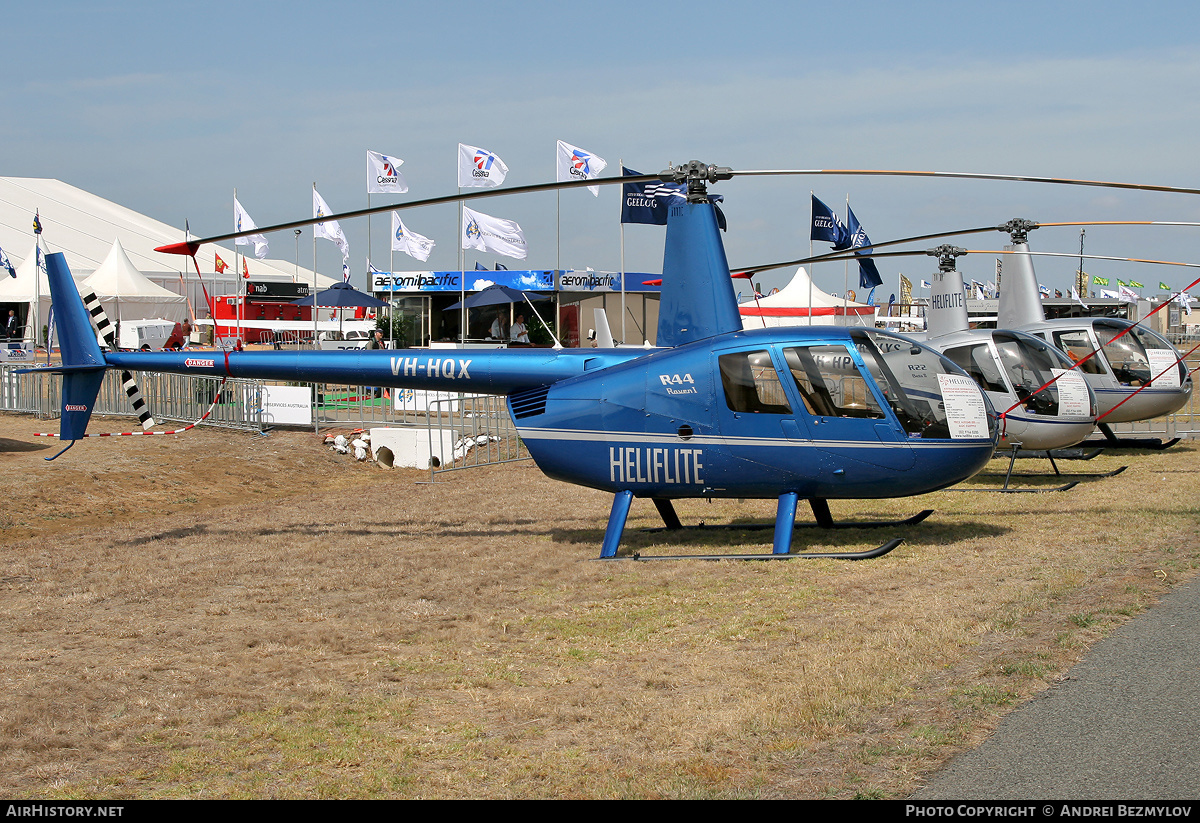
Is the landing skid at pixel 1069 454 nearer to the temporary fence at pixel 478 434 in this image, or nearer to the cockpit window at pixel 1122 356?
the cockpit window at pixel 1122 356

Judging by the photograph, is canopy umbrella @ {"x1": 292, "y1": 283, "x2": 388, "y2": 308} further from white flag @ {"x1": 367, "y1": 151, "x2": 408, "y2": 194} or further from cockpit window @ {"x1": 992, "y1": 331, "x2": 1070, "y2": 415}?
cockpit window @ {"x1": 992, "y1": 331, "x2": 1070, "y2": 415}

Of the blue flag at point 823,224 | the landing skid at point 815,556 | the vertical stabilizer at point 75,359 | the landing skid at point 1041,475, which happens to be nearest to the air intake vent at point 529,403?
the landing skid at point 815,556

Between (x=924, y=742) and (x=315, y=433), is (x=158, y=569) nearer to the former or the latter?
(x=924, y=742)

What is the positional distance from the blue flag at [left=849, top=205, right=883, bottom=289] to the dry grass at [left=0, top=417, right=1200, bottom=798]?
1876cm

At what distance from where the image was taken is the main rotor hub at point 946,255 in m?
15.9

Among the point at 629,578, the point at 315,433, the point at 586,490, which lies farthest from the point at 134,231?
the point at 629,578

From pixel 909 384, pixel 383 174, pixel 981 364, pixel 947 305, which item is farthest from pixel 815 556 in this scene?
pixel 383 174

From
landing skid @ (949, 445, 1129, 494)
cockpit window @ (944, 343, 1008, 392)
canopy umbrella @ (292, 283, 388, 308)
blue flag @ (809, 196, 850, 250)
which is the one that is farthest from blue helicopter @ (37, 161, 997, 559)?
canopy umbrella @ (292, 283, 388, 308)

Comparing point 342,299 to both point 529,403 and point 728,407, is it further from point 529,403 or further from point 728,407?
point 728,407

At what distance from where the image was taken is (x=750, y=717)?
503cm

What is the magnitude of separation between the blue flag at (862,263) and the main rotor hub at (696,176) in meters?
21.0

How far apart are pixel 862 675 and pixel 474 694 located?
7.25 ft

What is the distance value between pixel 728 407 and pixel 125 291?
43.8 meters

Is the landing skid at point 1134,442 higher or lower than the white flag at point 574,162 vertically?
lower
